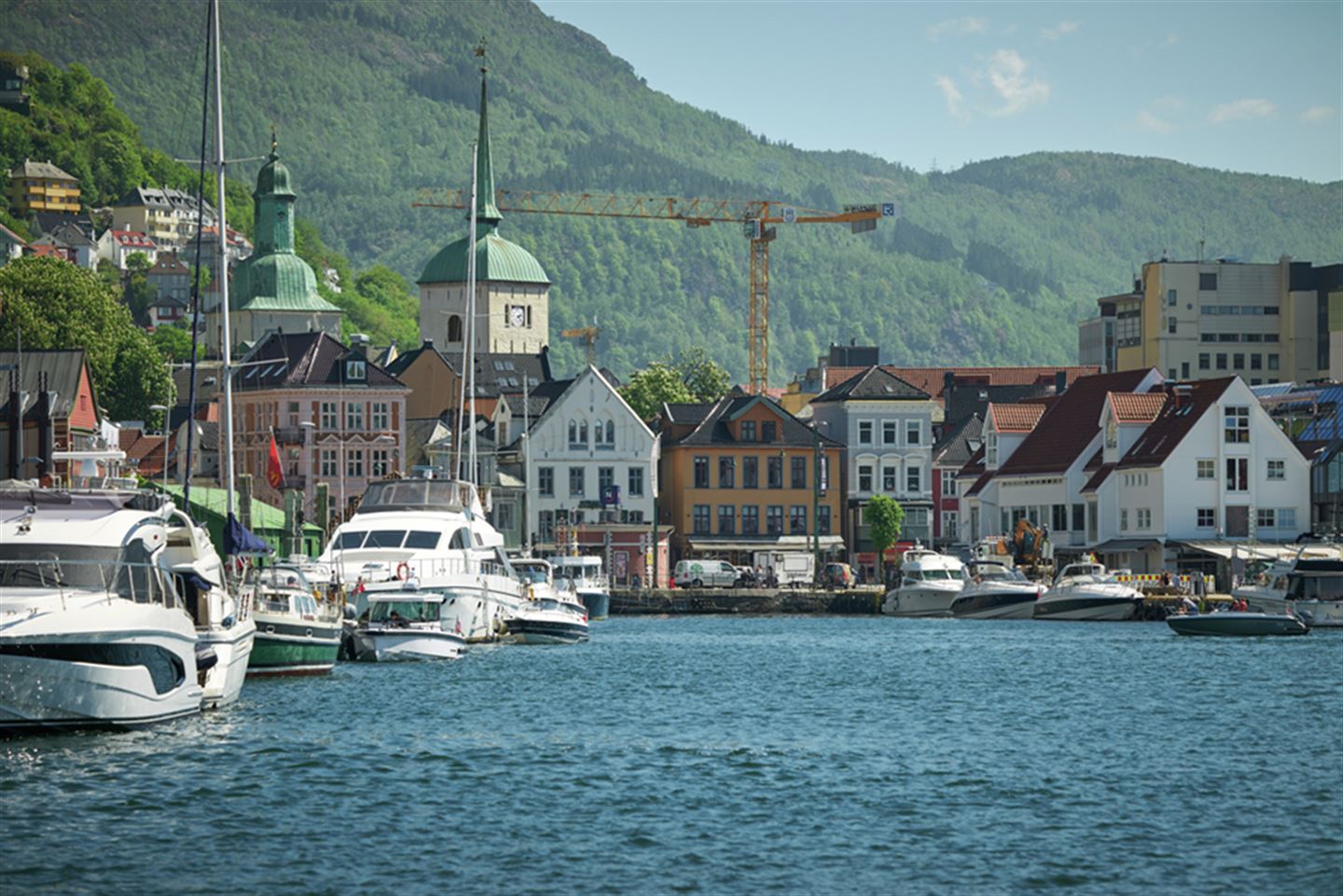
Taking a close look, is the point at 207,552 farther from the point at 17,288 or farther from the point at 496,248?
the point at 496,248

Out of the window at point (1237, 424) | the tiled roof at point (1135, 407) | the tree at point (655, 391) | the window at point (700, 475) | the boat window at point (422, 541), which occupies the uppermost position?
the tree at point (655, 391)

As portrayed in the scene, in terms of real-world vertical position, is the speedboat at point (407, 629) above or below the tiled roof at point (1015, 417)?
below

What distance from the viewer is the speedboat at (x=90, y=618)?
1625 inches

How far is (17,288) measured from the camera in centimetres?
15588

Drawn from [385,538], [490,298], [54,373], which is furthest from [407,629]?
[490,298]

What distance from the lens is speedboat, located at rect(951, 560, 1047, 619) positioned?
349 feet

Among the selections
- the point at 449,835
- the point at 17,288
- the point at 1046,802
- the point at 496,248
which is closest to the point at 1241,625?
the point at 1046,802

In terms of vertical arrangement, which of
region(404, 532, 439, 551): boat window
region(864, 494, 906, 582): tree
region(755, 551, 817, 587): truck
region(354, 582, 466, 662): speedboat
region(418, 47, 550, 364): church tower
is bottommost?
region(354, 582, 466, 662): speedboat

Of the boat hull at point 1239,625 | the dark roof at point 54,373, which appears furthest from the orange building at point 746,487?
the boat hull at point 1239,625

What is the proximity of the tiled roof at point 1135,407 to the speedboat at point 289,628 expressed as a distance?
67.8 m

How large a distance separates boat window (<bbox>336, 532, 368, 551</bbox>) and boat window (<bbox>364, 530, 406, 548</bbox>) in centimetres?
27

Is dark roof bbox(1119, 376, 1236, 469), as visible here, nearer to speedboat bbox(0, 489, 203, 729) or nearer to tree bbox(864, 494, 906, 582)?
tree bbox(864, 494, 906, 582)

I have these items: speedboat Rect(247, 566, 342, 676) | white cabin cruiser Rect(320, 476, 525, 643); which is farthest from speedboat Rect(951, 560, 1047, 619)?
speedboat Rect(247, 566, 342, 676)

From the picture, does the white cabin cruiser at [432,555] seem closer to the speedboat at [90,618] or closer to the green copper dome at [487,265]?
the speedboat at [90,618]
